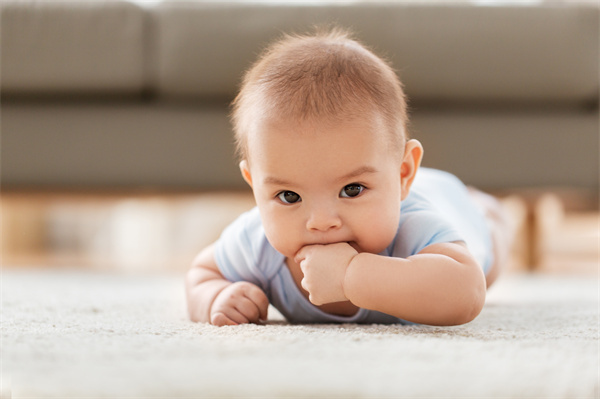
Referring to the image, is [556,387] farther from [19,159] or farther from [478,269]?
[19,159]

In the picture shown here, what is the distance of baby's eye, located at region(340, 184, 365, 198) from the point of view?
0.58m

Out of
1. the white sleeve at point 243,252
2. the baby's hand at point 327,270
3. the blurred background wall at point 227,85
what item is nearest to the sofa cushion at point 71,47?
the blurred background wall at point 227,85

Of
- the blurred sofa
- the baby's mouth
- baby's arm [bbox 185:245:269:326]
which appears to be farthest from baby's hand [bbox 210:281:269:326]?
the blurred sofa

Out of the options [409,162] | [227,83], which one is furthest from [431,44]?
[409,162]

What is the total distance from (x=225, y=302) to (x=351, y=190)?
0.18 metres

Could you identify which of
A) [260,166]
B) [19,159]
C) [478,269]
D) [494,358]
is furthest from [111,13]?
[494,358]

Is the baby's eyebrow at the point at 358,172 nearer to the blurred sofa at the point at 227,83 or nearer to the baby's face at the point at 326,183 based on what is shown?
the baby's face at the point at 326,183

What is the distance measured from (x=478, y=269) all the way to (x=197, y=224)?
1.92 meters

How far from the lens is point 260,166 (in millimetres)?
597

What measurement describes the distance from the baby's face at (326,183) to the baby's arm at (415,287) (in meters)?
0.04

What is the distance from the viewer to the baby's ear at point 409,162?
647mm

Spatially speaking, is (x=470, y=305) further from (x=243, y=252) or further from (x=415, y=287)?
(x=243, y=252)

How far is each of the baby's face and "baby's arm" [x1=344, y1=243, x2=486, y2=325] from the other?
0.04 m

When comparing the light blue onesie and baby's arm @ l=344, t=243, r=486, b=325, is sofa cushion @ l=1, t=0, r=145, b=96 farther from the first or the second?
baby's arm @ l=344, t=243, r=486, b=325
